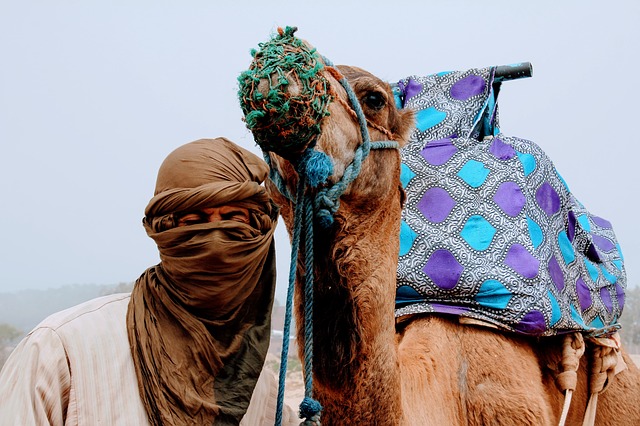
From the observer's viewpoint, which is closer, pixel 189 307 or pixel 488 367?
pixel 189 307

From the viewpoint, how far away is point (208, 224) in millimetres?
2014

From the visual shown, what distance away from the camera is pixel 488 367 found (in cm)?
305

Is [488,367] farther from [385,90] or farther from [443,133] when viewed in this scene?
[443,133]

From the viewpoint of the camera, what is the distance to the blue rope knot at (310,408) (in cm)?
214

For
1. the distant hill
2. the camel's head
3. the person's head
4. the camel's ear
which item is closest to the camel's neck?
the camel's head

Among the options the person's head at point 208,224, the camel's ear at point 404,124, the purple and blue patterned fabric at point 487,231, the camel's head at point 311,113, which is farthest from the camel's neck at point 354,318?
the purple and blue patterned fabric at point 487,231

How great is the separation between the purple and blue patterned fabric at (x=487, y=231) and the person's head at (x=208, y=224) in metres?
1.31

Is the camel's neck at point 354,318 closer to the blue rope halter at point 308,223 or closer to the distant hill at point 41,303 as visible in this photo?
the blue rope halter at point 308,223

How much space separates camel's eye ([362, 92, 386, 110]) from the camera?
2424mm

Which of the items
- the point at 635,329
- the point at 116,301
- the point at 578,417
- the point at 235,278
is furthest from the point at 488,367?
the point at 635,329

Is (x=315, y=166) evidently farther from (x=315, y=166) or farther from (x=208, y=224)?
(x=208, y=224)

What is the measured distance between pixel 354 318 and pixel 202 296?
0.48 m

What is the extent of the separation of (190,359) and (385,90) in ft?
3.56

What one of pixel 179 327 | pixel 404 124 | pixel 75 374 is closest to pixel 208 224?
pixel 179 327
